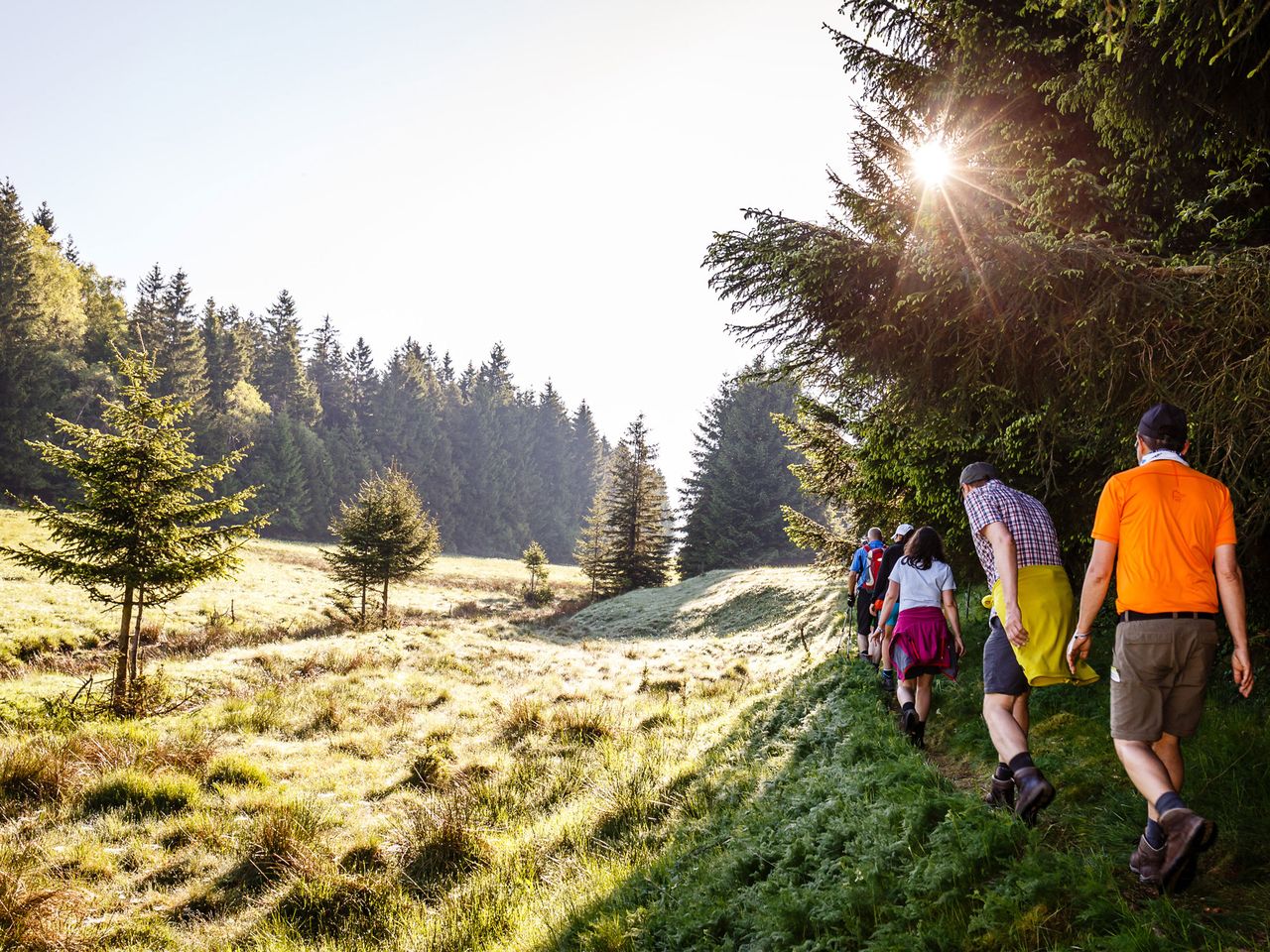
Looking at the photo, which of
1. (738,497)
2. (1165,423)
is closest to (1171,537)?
(1165,423)

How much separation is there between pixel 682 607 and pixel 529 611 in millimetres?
8574

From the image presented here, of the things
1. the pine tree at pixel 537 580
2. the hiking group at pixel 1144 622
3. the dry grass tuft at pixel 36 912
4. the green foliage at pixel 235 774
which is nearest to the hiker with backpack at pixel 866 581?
the hiking group at pixel 1144 622

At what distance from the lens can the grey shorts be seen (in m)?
3.83

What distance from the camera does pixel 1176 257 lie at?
3.74 m

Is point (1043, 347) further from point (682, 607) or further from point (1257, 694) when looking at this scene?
point (682, 607)

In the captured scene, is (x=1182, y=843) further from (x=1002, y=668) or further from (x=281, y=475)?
(x=281, y=475)

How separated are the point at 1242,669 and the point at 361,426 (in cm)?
8602

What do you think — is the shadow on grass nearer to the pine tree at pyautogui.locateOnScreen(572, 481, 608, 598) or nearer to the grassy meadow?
the grassy meadow

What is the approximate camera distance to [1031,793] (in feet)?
11.0

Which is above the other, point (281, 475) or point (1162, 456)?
point (281, 475)

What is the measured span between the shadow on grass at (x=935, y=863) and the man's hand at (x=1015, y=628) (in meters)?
0.93

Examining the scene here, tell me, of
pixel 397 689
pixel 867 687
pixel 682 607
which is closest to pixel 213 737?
pixel 397 689

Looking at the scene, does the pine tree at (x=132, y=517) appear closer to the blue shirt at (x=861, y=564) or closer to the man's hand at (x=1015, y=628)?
the blue shirt at (x=861, y=564)

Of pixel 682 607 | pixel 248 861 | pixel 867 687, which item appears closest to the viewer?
pixel 248 861
